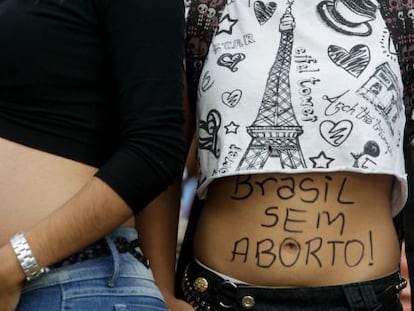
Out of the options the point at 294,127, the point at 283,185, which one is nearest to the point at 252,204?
the point at 283,185

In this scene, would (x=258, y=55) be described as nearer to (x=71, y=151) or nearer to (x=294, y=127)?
(x=294, y=127)

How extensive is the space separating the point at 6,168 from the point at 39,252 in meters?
0.19

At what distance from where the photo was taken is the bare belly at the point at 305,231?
1.89m

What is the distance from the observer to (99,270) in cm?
159

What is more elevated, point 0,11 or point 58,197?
point 0,11

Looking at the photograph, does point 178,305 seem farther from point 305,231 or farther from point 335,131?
point 335,131

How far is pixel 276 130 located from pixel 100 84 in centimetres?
45

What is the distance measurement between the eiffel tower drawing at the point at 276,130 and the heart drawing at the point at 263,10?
0.50ft

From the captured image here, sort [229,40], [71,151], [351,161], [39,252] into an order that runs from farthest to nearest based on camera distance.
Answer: [229,40]
[351,161]
[71,151]
[39,252]

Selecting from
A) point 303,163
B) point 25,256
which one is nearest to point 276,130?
point 303,163

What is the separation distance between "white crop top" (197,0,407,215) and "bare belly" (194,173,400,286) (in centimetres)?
6

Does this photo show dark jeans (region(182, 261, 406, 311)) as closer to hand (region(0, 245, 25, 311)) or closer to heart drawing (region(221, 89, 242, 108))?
heart drawing (region(221, 89, 242, 108))

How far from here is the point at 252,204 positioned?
1.93 meters

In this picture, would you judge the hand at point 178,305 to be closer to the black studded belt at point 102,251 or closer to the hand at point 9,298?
the black studded belt at point 102,251
